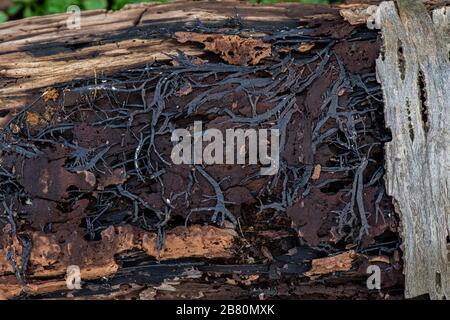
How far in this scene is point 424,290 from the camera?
1.36 meters

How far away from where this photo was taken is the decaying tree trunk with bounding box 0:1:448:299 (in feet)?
4.40

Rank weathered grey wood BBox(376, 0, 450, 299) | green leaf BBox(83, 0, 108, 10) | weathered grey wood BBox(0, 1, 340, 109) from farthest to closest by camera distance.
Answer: green leaf BBox(83, 0, 108, 10) < weathered grey wood BBox(0, 1, 340, 109) < weathered grey wood BBox(376, 0, 450, 299)

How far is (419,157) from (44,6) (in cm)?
177

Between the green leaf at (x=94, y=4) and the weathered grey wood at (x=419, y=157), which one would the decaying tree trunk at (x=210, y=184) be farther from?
the green leaf at (x=94, y=4)

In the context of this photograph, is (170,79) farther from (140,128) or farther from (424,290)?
Answer: (424,290)

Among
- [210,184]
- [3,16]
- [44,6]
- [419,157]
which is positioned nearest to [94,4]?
[44,6]

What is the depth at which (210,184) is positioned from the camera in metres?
1.34

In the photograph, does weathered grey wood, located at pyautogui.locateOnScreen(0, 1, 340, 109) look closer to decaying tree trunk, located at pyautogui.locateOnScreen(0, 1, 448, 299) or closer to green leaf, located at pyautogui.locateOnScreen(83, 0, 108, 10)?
decaying tree trunk, located at pyautogui.locateOnScreen(0, 1, 448, 299)

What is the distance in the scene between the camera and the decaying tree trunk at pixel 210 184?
1340mm

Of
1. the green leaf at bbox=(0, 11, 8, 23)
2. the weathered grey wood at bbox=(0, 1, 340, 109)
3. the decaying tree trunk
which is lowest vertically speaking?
the decaying tree trunk

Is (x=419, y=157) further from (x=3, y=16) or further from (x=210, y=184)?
(x=3, y=16)

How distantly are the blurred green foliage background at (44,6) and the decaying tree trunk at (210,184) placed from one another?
1.05m

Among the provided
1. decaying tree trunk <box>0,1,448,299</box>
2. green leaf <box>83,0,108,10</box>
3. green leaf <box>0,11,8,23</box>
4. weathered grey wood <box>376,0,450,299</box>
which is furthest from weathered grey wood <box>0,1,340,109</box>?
green leaf <box>0,11,8,23</box>

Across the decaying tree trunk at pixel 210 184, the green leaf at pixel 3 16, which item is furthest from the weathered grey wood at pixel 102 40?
the green leaf at pixel 3 16
